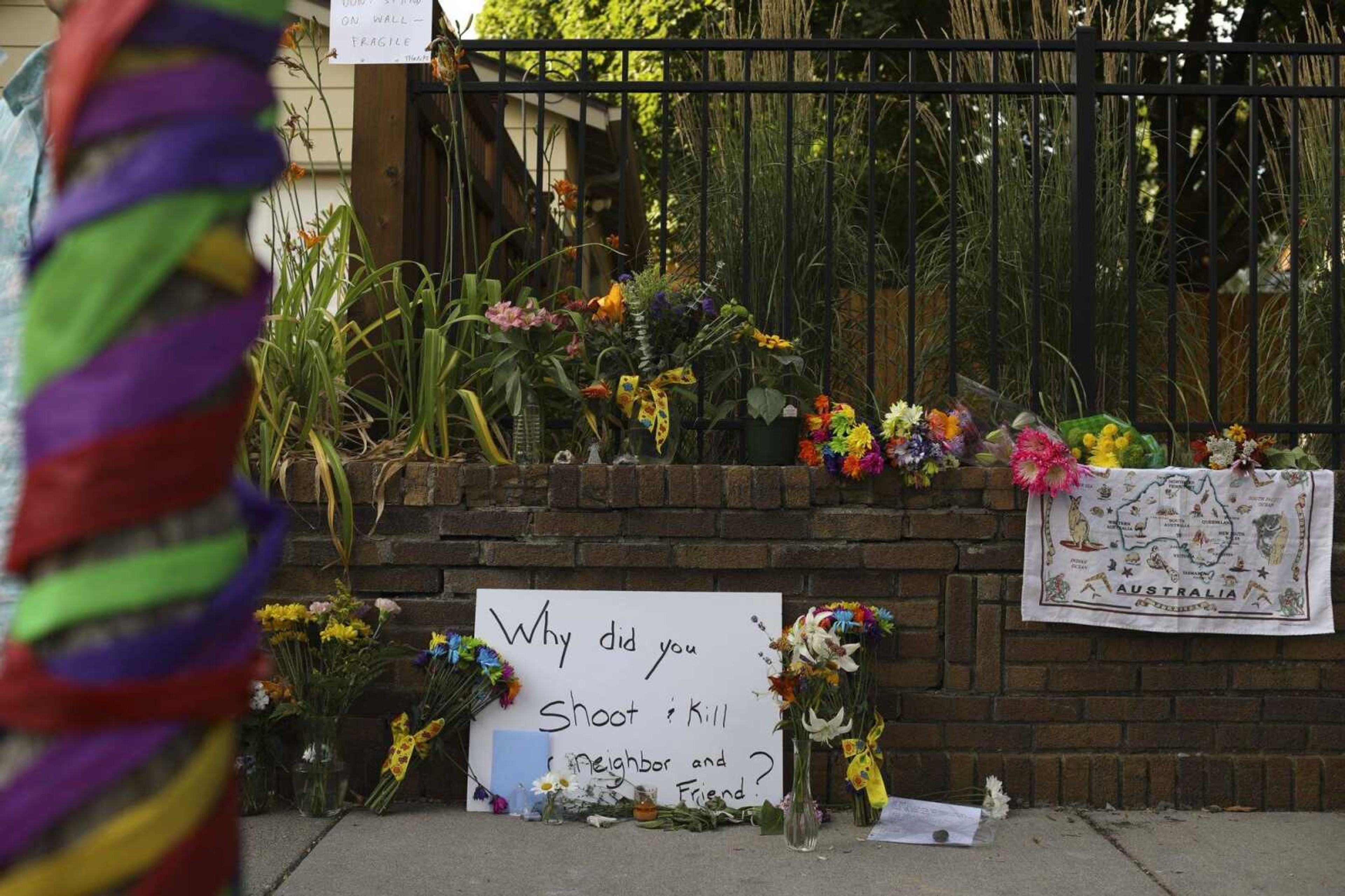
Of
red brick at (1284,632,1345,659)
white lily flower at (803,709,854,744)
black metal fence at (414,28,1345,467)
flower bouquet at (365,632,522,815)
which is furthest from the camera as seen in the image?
black metal fence at (414,28,1345,467)

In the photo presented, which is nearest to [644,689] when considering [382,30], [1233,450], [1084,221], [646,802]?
[646,802]

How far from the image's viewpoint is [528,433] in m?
3.57

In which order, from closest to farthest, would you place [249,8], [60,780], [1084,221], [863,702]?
[60,780] < [249,8] < [863,702] < [1084,221]

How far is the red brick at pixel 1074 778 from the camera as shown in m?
3.47

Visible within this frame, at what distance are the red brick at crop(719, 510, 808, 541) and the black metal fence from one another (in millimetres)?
500

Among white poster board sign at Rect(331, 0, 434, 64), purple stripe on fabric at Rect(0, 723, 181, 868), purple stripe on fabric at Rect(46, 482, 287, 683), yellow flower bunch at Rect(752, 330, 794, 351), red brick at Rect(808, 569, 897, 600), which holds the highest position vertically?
white poster board sign at Rect(331, 0, 434, 64)

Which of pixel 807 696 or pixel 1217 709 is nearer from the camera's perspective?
pixel 807 696

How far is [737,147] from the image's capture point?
4199 millimetres

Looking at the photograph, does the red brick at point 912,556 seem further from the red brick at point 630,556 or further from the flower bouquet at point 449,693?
the flower bouquet at point 449,693

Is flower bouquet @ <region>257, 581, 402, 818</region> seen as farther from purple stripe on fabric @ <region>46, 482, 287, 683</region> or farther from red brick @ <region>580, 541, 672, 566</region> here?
purple stripe on fabric @ <region>46, 482, 287, 683</region>

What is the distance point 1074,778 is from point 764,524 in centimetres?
111

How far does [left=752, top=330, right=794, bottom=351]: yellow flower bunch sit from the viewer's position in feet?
11.7

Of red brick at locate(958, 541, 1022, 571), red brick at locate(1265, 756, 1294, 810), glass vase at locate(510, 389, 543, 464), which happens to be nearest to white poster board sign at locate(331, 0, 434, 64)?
glass vase at locate(510, 389, 543, 464)

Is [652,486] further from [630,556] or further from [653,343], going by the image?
[653,343]
